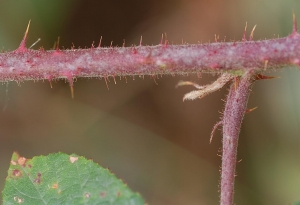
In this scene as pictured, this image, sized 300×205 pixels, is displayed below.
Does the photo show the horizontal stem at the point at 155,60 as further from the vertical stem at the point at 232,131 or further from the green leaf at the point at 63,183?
the green leaf at the point at 63,183

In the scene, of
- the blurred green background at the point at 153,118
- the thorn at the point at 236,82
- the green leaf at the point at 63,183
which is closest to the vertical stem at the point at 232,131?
the thorn at the point at 236,82

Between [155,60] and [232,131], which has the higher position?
[155,60]

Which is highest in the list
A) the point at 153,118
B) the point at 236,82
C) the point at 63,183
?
the point at 153,118

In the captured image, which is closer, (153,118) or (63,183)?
(63,183)

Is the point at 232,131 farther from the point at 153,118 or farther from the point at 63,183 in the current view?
the point at 153,118

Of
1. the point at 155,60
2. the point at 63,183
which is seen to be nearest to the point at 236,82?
the point at 155,60

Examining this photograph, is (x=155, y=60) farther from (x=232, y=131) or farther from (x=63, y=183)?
(x=63, y=183)

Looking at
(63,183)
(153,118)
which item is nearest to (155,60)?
(63,183)

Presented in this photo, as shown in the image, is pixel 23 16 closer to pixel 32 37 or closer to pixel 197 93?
pixel 32 37
